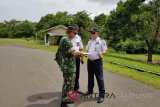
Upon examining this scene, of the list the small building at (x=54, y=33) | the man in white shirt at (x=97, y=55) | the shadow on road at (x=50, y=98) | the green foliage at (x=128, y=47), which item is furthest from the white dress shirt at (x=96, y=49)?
the small building at (x=54, y=33)

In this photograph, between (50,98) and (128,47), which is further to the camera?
(128,47)

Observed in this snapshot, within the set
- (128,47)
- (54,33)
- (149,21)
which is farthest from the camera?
(54,33)

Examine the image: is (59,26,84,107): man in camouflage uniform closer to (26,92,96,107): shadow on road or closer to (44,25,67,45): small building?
(26,92,96,107): shadow on road

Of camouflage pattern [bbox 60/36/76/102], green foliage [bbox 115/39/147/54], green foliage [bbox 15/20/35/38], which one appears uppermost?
green foliage [bbox 15/20/35/38]

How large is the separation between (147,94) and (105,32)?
96.2ft

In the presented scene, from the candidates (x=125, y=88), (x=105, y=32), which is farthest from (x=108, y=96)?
(x=105, y=32)

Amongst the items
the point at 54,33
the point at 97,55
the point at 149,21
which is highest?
the point at 149,21

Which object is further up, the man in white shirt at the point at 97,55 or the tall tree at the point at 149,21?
the tall tree at the point at 149,21

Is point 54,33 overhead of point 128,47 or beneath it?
overhead

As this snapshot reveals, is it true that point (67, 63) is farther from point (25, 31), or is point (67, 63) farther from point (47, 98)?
point (25, 31)

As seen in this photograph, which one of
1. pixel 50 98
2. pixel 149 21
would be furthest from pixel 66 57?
pixel 149 21

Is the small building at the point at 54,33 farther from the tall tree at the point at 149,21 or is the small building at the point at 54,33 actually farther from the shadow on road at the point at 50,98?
the shadow on road at the point at 50,98

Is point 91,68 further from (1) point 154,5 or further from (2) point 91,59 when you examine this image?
(1) point 154,5

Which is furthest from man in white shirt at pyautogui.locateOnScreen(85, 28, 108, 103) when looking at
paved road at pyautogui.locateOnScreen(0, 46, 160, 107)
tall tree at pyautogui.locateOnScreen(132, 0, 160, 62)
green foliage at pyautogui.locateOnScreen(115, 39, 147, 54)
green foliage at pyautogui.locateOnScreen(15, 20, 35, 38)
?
green foliage at pyautogui.locateOnScreen(15, 20, 35, 38)
